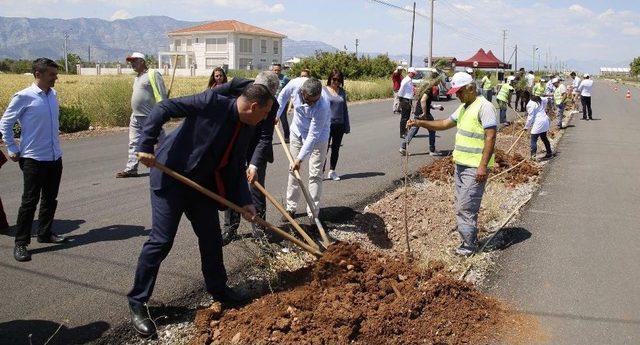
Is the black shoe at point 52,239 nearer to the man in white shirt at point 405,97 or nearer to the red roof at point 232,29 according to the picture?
the man in white shirt at point 405,97

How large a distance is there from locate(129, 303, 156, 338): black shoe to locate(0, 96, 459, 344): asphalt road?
27 cm

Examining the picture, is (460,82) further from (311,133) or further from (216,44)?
(216,44)

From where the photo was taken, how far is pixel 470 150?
16.9 ft

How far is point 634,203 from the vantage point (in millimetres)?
7770

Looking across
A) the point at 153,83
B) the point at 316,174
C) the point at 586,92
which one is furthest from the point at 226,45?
the point at 316,174

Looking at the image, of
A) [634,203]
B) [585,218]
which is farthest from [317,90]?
[634,203]

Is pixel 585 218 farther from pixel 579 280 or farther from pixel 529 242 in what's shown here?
pixel 579 280

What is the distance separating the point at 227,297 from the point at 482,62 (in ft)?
132

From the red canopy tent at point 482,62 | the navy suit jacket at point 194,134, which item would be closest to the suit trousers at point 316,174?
the navy suit jacket at point 194,134

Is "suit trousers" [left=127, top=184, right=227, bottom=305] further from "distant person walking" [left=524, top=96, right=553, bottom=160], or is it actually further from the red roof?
the red roof

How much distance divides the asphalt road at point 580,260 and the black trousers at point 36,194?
4226 mm

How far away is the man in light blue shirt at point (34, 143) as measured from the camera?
489cm

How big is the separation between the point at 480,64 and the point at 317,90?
38500mm

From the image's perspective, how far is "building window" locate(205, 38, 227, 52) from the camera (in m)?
78.6
